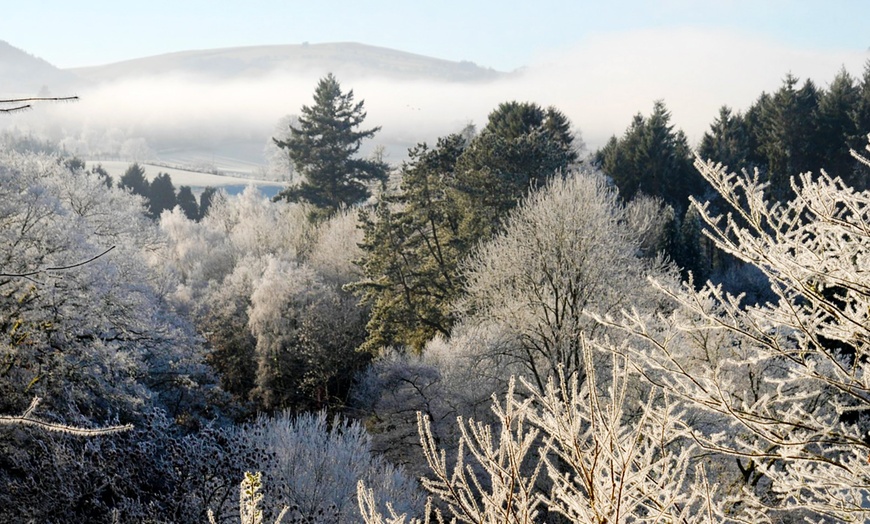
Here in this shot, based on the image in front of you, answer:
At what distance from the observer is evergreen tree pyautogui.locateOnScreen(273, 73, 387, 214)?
40.0m

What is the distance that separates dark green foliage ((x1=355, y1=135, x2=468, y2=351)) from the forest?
127 millimetres

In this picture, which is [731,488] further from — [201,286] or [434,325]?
[201,286]

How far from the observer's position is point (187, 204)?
6412cm

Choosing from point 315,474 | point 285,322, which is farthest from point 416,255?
point 315,474

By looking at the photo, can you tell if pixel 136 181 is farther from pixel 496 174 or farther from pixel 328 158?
pixel 496 174

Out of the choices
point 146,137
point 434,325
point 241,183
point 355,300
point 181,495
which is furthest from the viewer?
point 146,137

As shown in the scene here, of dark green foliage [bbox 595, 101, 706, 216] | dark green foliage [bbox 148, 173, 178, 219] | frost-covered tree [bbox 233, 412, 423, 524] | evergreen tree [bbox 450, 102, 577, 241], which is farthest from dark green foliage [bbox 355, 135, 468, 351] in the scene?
dark green foliage [bbox 148, 173, 178, 219]

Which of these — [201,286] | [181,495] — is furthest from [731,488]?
[201,286]

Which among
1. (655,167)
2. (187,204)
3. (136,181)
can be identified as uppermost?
(655,167)

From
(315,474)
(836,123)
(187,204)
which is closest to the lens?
(315,474)

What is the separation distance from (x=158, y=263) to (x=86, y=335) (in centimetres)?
2078

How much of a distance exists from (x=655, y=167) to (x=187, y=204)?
43236 mm

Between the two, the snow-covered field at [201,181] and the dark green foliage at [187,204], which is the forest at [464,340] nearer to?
the dark green foliage at [187,204]

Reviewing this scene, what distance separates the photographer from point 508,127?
37.7m
